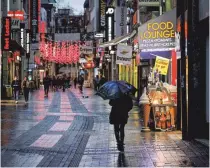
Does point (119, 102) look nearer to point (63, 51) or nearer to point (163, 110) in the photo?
point (163, 110)

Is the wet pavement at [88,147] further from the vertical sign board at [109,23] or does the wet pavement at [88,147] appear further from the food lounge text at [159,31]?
the vertical sign board at [109,23]

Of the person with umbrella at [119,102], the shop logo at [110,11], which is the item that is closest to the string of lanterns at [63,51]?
the shop logo at [110,11]

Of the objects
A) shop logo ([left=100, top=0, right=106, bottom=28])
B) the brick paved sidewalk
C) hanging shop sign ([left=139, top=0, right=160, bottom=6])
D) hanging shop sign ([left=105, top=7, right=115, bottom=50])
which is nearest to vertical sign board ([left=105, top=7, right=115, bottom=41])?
hanging shop sign ([left=105, top=7, right=115, bottom=50])

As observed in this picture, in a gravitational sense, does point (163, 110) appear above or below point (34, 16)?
below

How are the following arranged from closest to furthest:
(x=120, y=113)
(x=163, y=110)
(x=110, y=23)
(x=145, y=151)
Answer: (x=145, y=151) → (x=120, y=113) → (x=163, y=110) → (x=110, y=23)

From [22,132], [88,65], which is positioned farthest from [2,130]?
[88,65]

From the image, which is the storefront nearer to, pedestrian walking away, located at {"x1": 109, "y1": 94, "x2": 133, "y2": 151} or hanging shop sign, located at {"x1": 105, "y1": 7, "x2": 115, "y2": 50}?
pedestrian walking away, located at {"x1": 109, "y1": 94, "x2": 133, "y2": 151}

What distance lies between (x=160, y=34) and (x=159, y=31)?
113 mm

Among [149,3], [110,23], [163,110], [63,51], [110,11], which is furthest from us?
[63,51]

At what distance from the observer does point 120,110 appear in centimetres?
1518

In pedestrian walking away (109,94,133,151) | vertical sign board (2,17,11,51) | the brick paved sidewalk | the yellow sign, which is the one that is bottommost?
the brick paved sidewalk

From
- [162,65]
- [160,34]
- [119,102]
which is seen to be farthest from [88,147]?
[160,34]

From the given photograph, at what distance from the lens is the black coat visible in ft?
49.6

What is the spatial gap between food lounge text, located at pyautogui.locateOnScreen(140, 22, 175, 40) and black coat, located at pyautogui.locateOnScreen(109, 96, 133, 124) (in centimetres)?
671
